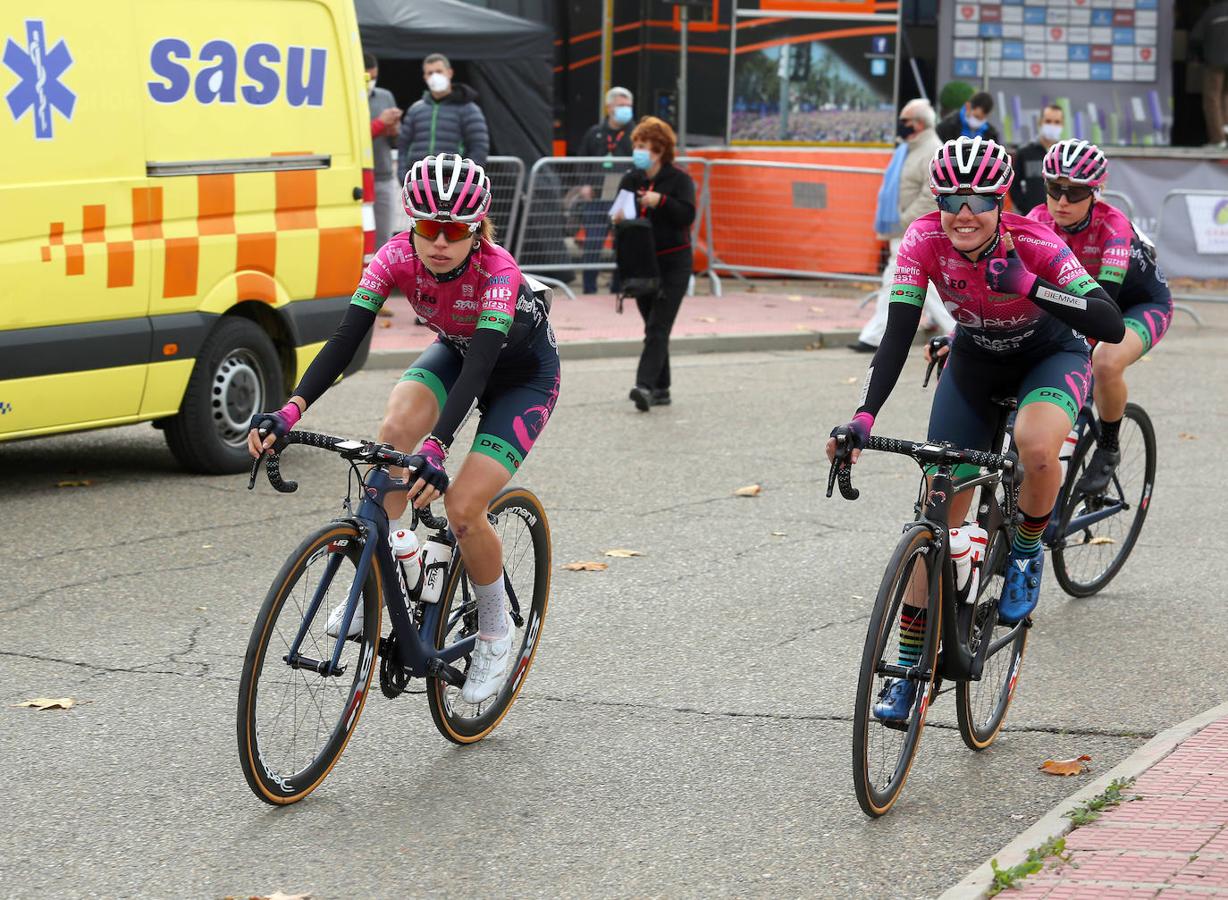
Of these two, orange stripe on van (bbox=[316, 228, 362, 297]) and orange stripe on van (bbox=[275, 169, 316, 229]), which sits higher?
orange stripe on van (bbox=[275, 169, 316, 229])

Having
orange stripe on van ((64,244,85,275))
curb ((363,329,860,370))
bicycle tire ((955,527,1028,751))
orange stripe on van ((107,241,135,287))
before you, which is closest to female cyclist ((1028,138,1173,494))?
bicycle tire ((955,527,1028,751))

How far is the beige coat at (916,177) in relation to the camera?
50.5 feet

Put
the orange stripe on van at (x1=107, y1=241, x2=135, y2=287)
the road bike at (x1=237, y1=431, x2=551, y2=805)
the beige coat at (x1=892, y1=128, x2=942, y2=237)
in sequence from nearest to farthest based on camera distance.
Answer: the road bike at (x1=237, y1=431, x2=551, y2=805) < the orange stripe on van at (x1=107, y1=241, x2=135, y2=287) < the beige coat at (x1=892, y1=128, x2=942, y2=237)

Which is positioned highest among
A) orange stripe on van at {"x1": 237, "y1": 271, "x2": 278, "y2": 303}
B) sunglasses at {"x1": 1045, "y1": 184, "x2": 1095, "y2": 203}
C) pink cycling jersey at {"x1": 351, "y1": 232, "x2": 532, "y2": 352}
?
sunglasses at {"x1": 1045, "y1": 184, "x2": 1095, "y2": 203}

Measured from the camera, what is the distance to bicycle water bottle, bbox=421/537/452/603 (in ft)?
17.6

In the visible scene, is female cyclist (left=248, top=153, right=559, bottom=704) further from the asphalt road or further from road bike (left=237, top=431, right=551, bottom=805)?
the asphalt road

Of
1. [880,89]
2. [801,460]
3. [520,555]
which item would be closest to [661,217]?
[801,460]

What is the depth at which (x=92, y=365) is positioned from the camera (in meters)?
8.81

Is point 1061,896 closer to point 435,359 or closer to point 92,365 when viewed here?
point 435,359

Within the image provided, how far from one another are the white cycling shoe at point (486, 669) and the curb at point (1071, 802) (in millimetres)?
1623

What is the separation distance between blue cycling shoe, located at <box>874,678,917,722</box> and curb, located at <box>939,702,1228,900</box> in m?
0.47

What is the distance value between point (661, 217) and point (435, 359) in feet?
21.7

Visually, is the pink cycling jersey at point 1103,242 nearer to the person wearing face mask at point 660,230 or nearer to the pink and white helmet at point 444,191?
the pink and white helmet at point 444,191

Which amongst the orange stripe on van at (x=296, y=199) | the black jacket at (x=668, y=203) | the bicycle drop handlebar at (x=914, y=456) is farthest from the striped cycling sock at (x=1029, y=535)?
the black jacket at (x=668, y=203)
